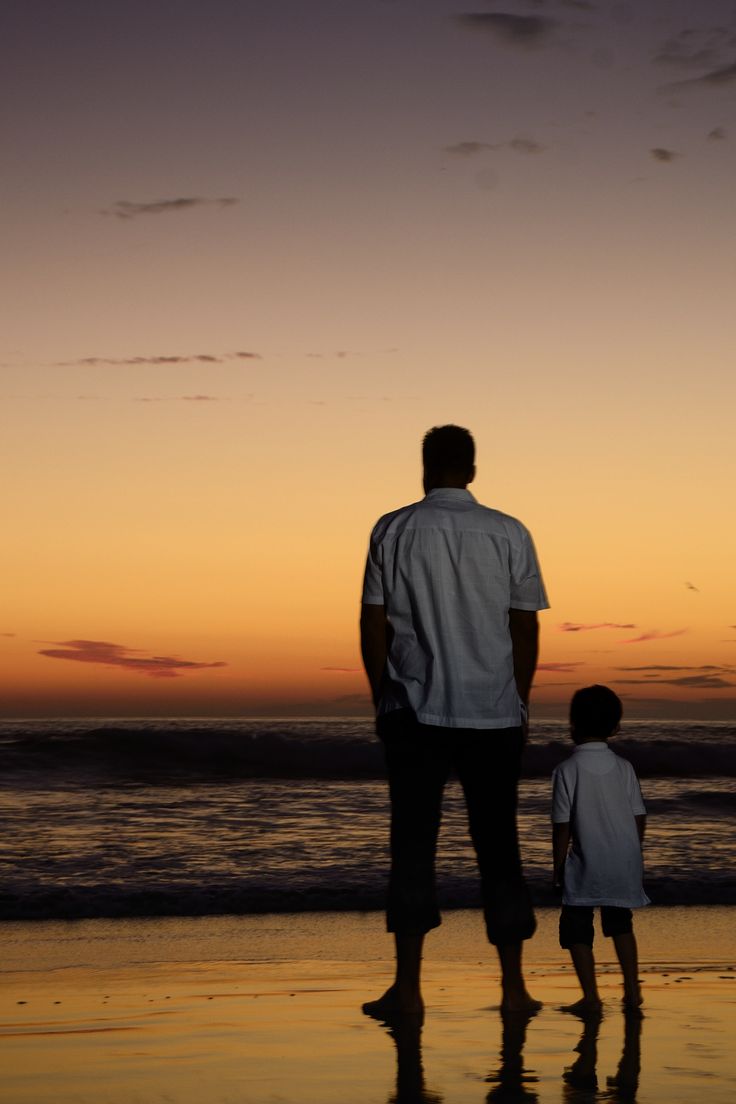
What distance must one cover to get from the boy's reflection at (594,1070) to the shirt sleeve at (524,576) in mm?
1348

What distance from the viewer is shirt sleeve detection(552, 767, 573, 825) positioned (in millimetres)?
4238

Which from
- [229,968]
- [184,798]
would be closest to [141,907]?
[229,968]

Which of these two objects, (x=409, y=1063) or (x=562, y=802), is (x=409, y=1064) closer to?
(x=409, y=1063)

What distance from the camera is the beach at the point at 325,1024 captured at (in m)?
3.35

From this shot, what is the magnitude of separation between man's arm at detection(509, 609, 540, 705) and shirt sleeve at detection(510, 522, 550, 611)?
29 millimetres

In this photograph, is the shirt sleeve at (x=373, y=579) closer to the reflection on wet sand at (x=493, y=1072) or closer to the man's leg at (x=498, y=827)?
the man's leg at (x=498, y=827)

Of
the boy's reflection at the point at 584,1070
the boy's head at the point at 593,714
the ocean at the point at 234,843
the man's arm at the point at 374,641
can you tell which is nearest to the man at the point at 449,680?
the man's arm at the point at 374,641

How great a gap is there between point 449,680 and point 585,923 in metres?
1.10

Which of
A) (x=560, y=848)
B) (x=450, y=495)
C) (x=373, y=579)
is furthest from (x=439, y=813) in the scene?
(x=450, y=495)

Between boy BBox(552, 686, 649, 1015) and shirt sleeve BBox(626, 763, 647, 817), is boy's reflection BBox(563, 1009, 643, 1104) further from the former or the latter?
shirt sleeve BBox(626, 763, 647, 817)

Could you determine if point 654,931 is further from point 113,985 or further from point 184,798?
point 184,798

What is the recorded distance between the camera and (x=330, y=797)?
43.0 feet

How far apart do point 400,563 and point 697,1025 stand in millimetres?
1889

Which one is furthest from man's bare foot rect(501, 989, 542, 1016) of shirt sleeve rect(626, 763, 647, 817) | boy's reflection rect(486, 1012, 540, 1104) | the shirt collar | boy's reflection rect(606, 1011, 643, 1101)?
the shirt collar
